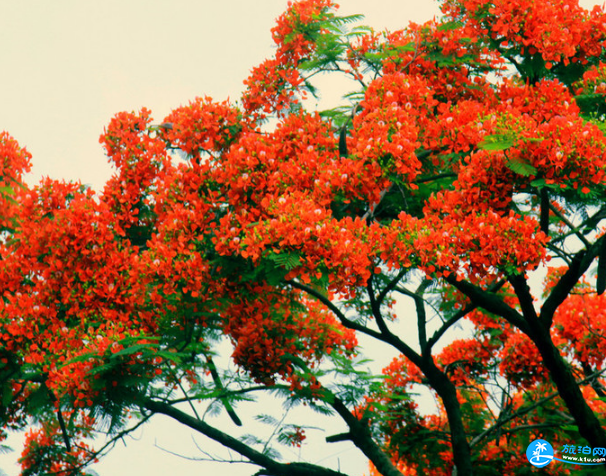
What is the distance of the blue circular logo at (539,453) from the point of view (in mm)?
8031

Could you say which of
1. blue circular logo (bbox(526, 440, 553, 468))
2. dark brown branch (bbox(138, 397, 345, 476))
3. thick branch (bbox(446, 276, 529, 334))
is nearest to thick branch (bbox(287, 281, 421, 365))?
thick branch (bbox(446, 276, 529, 334))

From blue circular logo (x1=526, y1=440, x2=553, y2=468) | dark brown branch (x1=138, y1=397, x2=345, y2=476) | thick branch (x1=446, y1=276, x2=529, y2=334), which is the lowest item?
blue circular logo (x1=526, y1=440, x2=553, y2=468)

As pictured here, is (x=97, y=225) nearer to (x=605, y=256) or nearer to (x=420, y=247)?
(x=420, y=247)

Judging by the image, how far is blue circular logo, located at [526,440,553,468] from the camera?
8.03m

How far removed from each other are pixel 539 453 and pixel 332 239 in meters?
4.57

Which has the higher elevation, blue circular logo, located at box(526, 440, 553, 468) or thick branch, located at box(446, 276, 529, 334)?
thick branch, located at box(446, 276, 529, 334)

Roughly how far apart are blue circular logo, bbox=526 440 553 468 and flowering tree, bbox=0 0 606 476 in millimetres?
479

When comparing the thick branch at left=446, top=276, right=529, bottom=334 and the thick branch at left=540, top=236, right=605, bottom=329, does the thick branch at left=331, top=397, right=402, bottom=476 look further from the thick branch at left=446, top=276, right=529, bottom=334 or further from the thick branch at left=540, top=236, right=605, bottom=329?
the thick branch at left=540, top=236, right=605, bottom=329

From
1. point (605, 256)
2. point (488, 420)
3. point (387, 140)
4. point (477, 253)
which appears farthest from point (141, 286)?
point (488, 420)

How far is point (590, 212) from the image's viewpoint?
6.96 meters

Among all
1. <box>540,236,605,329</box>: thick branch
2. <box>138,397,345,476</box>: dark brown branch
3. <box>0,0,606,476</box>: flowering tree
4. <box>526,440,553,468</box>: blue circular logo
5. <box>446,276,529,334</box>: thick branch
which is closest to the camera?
<box>0,0,606,476</box>: flowering tree

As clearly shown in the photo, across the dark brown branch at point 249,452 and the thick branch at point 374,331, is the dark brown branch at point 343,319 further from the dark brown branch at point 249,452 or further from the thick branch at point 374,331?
the dark brown branch at point 249,452

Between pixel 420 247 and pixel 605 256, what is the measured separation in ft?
7.04

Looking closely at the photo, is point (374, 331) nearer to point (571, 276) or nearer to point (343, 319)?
point (343, 319)
